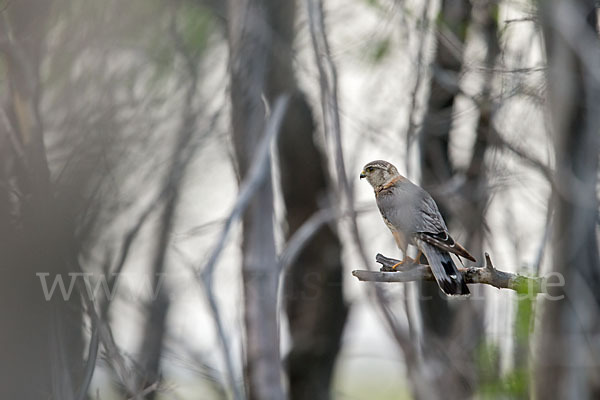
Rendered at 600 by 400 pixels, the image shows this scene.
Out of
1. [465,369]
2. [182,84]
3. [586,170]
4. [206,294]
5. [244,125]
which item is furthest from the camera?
[182,84]

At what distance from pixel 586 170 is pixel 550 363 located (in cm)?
175

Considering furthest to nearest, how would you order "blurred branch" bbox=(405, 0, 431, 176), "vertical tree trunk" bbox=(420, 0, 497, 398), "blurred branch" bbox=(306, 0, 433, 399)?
1. "vertical tree trunk" bbox=(420, 0, 497, 398)
2. "blurred branch" bbox=(405, 0, 431, 176)
3. "blurred branch" bbox=(306, 0, 433, 399)

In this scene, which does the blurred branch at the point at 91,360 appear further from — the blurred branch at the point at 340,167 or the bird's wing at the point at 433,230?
the blurred branch at the point at 340,167

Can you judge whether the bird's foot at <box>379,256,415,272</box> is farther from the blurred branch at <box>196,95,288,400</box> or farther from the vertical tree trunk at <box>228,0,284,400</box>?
the vertical tree trunk at <box>228,0,284,400</box>

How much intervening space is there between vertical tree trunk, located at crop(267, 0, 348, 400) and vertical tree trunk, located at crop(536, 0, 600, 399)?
11.5ft

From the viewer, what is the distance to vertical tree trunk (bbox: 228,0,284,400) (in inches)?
255

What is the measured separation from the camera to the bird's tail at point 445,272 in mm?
2887

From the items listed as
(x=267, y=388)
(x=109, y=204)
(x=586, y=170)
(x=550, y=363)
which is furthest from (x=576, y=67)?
(x=109, y=204)

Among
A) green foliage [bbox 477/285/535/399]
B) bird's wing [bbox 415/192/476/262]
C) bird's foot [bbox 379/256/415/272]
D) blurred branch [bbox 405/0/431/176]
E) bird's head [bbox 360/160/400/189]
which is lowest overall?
green foliage [bbox 477/285/535/399]

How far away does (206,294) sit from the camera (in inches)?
179

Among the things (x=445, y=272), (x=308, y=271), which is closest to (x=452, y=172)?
(x=308, y=271)

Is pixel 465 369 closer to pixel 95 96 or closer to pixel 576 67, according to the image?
pixel 576 67

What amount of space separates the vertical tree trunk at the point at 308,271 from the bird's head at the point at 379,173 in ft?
15.7

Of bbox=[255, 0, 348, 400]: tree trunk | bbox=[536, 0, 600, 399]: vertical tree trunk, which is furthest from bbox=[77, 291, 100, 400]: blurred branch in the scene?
bbox=[255, 0, 348, 400]: tree trunk
